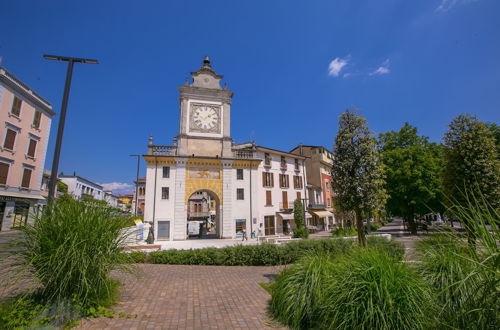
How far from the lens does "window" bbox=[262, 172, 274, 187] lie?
3153 centimetres

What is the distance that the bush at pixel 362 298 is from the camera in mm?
3482

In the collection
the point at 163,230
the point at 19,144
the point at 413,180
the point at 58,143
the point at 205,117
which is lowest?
the point at 163,230

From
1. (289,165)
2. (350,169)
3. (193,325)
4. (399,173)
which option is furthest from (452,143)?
(289,165)

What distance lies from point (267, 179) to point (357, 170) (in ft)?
72.5

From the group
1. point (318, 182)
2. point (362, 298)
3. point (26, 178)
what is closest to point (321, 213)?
point (318, 182)

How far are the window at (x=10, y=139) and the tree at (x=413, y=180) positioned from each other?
37.4 m

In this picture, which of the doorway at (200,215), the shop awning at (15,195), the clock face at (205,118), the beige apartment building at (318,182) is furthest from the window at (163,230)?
the beige apartment building at (318,182)

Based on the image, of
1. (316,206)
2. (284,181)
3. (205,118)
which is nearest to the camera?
(205,118)

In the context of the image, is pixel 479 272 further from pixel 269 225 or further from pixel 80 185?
pixel 80 185

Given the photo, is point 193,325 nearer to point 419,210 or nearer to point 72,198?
point 72,198

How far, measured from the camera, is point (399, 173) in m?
25.9

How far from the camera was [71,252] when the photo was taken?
4.65 metres

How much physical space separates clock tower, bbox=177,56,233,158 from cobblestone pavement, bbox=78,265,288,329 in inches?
747

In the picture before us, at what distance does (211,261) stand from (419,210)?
2579 cm
